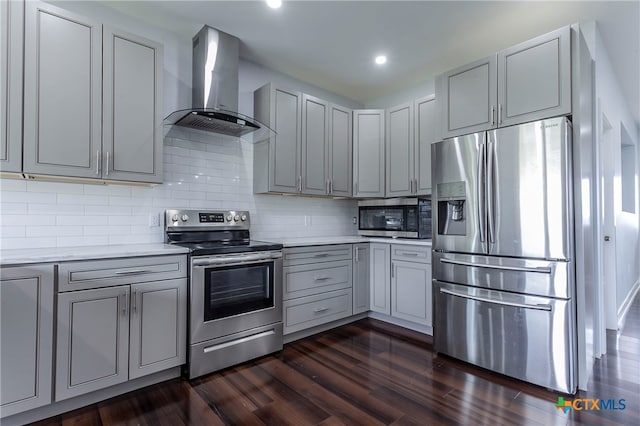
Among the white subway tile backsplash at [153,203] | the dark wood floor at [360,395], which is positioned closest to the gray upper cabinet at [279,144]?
the white subway tile backsplash at [153,203]

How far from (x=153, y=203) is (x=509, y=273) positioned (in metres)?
2.87

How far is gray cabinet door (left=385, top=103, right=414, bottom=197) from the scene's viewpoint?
3.62 m

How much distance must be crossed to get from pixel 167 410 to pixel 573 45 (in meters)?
3.53

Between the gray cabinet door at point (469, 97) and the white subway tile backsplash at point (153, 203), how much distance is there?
1.82m

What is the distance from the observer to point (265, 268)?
273 centimetres

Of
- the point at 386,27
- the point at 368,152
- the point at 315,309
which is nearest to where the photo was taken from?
the point at 386,27

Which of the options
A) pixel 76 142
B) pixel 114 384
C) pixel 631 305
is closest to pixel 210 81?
pixel 76 142

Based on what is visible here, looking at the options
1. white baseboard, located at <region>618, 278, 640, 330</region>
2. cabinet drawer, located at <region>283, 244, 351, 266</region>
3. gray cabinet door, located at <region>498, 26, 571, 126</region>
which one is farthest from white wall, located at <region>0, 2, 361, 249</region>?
white baseboard, located at <region>618, 278, 640, 330</region>

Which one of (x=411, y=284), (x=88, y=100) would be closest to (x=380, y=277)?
(x=411, y=284)

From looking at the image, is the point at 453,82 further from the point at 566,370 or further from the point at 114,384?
the point at 114,384

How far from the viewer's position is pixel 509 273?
2.31 meters

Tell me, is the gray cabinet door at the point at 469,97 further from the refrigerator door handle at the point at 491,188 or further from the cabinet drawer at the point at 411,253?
the cabinet drawer at the point at 411,253

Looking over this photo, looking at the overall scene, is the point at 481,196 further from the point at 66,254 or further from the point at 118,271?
the point at 66,254

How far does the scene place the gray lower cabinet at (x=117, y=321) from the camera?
1.86 m
